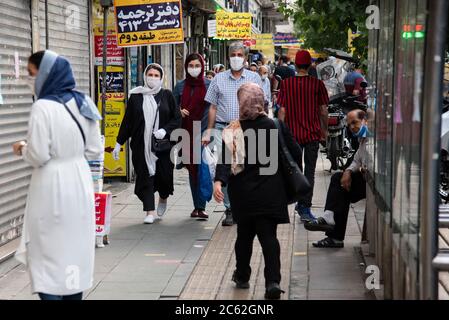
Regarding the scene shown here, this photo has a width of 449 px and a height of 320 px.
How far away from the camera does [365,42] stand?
40.0 feet

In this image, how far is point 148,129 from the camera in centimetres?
1072

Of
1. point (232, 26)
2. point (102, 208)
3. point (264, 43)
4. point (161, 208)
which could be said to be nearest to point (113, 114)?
point (161, 208)

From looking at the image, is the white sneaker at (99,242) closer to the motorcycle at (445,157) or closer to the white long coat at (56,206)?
the white long coat at (56,206)

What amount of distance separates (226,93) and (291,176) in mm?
3614

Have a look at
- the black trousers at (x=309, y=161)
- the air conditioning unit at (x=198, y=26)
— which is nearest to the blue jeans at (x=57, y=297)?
A: the black trousers at (x=309, y=161)

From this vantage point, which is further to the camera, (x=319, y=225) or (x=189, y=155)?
(x=189, y=155)

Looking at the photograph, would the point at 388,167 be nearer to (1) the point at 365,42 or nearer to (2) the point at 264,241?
(2) the point at 264,241

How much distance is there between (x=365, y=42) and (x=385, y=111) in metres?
5.19

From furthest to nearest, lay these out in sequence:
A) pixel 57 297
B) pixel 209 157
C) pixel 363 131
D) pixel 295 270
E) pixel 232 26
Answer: pixel 232 26 < pixel 209 157 < pixel 363 131 < pixel 295 270 < pixel 57 297

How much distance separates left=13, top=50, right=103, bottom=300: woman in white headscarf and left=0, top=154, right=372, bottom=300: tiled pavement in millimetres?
1574

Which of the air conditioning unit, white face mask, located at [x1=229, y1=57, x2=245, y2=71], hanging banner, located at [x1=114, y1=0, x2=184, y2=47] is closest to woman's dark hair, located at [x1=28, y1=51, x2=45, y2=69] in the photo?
white face mask, located at [x1=229, y1=57, x2=245, y2=71]

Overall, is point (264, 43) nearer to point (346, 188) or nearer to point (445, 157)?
point (445, 157)

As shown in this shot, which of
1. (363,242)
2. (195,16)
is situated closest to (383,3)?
(363,242)

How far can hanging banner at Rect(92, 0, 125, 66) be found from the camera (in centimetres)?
1398
